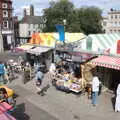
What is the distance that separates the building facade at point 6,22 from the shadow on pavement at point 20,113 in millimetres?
34596

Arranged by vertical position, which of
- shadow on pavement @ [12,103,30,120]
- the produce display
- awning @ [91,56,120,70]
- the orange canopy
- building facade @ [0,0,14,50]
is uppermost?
building facade @ [0,0,14,50]

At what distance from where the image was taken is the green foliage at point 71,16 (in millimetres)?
49875

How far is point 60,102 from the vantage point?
13531 mm

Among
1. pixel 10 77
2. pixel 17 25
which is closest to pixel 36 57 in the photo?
pixel 10 77

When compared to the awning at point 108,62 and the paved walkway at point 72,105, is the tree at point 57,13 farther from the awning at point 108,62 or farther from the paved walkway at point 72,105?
the awning at point 108,62

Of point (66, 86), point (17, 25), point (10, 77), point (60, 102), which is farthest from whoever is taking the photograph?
point (17, 25)

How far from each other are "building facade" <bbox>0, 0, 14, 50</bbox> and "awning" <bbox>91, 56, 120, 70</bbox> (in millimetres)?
34742

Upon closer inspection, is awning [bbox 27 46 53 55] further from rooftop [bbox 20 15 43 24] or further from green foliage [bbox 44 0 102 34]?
rooftop [bbox 20 15 43 24]

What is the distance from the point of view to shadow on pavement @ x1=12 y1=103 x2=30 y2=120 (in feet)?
37.7

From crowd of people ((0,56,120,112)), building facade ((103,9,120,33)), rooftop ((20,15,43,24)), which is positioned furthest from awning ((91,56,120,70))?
building facade ((103,9,120,33))

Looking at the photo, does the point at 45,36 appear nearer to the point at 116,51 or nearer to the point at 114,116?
the point at 116,51

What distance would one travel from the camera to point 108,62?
43.3 ft

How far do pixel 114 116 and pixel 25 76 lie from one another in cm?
855

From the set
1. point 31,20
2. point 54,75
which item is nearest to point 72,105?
point 54,75
